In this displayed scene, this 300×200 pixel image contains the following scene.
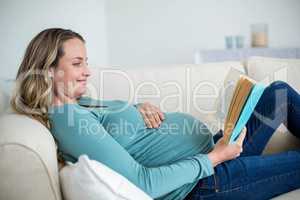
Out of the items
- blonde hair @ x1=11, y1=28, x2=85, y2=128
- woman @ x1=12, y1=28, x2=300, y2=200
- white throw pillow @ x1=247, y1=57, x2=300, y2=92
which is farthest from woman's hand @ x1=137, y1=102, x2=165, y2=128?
white throw pillow @ x1=247, y1=57, x2=300, y2=92

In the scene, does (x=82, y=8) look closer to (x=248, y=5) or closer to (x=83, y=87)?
(x=248, y=5)

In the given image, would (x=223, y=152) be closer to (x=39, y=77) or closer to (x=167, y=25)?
(x=39, y=77)

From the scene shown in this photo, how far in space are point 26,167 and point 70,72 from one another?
1.34 ft

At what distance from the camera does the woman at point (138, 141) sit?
0.93m

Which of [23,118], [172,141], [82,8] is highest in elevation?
[82,8]

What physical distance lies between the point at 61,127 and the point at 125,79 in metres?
0.63

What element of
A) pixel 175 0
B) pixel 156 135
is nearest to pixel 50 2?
pixel 175 0

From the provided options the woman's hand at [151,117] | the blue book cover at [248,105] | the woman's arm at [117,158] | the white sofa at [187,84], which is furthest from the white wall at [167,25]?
the blue book cover at [248,105]

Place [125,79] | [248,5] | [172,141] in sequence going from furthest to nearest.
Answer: [248,5] → [125,79] → [172,141]

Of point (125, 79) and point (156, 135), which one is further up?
point (125, 79)

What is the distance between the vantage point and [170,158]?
109cm

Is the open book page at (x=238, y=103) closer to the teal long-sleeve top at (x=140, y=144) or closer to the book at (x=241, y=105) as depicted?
the book at (x=241, y=105)

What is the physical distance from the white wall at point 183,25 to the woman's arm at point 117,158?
255 centimetres

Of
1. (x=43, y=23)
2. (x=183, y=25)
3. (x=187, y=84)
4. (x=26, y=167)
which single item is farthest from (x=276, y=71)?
(x=183, y=25)
